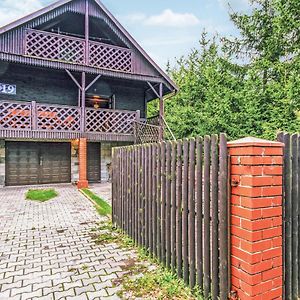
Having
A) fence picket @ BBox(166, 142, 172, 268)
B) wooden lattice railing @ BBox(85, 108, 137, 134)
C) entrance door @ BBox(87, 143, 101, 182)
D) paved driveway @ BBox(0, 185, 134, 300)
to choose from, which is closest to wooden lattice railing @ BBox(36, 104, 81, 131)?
wooden lattice railing @ BBox(85, 108, 137, 134)

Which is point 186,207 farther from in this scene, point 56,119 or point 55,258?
point 56,119

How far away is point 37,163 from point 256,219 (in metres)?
11.9

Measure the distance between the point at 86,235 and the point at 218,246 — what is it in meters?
3.14

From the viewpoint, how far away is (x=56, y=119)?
1087 cm

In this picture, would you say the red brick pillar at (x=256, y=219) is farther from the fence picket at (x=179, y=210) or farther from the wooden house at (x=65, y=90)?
the wooden house at (x=65, y=90)

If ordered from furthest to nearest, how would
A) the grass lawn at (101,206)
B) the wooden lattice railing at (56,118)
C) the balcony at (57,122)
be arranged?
the wooden lattice railing at (56,118), the balcony at (57,122), the grass lawn at (101,206)

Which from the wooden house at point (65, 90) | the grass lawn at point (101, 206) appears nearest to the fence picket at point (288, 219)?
the grass lawn at point (101, 206)

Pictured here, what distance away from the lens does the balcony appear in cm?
998

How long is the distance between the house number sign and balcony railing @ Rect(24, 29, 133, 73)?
6.25ft

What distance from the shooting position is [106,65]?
38.1 ft

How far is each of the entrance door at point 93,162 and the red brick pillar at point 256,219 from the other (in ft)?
38.0

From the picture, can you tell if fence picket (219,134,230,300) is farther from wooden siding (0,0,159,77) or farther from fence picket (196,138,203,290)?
wooden siding (0,0,159,77)

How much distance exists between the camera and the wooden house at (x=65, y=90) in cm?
1017

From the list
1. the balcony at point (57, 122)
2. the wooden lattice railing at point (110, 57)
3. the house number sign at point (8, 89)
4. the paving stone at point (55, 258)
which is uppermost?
the wooden lattice railing at point (110, 57)
